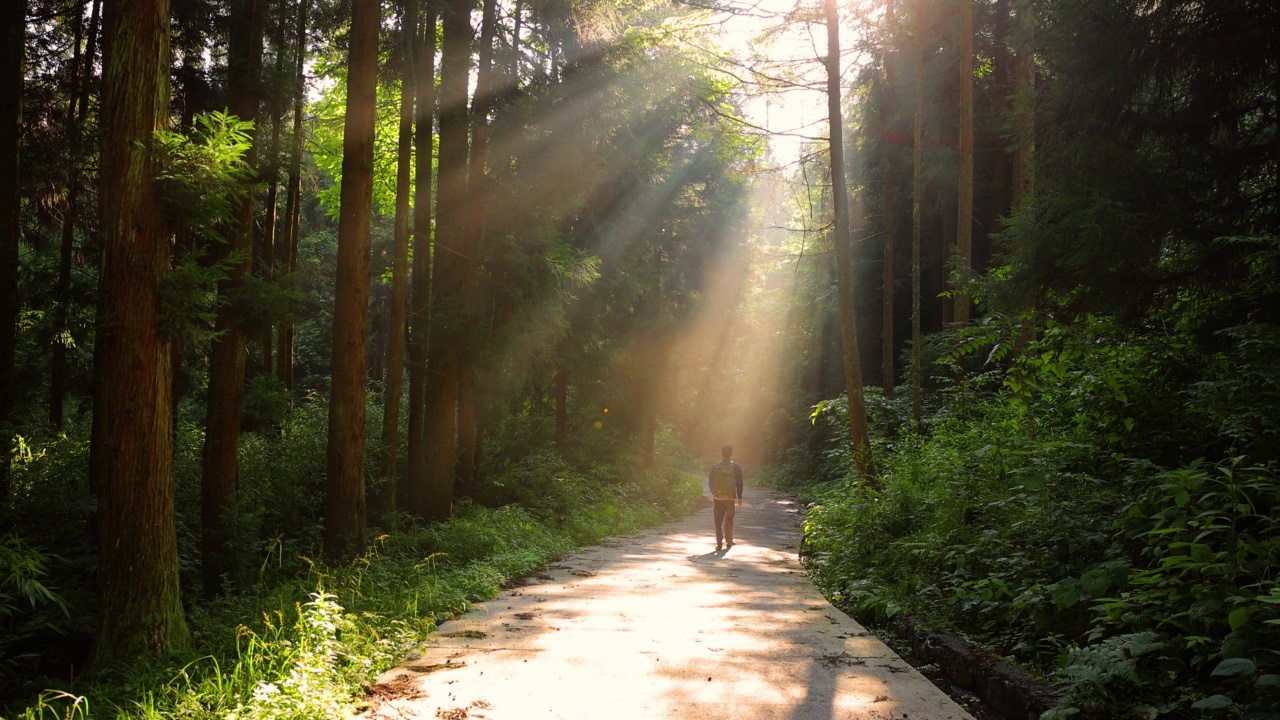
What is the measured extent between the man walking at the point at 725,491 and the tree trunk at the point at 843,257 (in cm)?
225

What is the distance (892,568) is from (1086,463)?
8.07ft

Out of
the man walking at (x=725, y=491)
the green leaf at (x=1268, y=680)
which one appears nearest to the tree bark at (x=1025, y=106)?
the man walking at (x=725, y=491)

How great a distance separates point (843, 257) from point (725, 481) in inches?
187

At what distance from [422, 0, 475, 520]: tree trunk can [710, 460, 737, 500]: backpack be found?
4.92 metres

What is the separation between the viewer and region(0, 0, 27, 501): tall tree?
980 centimetres

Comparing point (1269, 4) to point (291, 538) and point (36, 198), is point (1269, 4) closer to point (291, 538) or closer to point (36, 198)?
point (291, 538)

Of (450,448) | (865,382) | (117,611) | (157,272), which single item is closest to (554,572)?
(450,448)

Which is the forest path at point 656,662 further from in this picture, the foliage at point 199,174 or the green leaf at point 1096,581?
the foliage at point 199,174

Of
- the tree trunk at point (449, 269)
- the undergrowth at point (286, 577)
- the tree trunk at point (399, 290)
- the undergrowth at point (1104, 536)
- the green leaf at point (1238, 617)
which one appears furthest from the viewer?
the tree trunk at point (449, 269)

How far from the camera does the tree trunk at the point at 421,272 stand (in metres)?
13.4

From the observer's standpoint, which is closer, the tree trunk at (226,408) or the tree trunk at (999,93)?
the tree trunk at (226,408)

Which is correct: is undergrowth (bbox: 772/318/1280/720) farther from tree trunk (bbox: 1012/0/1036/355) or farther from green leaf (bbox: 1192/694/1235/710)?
tree trunk (bbox: 1012/0/1036/355)

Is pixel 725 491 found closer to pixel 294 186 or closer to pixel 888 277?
pixel 294 186

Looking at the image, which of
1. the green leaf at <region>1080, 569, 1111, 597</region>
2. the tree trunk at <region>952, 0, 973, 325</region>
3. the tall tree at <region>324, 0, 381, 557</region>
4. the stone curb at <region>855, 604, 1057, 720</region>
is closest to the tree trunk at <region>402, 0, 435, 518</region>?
the tall tree at <region>324, 0, 381, 557</region>
